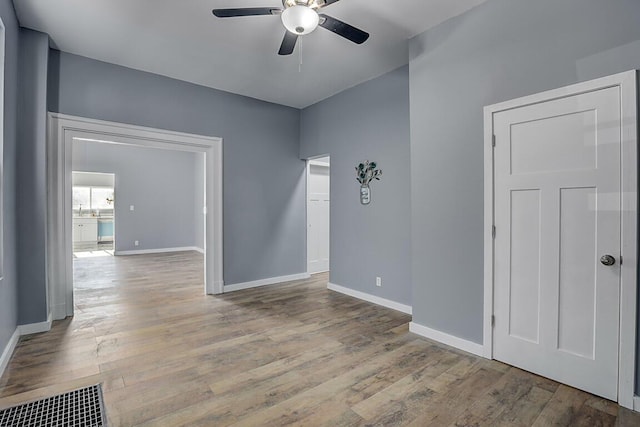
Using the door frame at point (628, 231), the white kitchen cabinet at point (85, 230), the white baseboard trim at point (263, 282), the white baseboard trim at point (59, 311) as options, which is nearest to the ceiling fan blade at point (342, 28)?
the door frame at point (628, 231)

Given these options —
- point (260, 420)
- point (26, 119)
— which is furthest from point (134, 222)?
point (260, 420)

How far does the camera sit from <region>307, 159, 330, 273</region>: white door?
563 cm

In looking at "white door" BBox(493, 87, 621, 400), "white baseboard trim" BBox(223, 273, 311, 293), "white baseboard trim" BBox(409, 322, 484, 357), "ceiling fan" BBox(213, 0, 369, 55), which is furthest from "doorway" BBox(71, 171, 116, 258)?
"white door" BBox(493, 87, 621, 400)

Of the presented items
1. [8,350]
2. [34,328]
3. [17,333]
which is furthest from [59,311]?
[8,350]

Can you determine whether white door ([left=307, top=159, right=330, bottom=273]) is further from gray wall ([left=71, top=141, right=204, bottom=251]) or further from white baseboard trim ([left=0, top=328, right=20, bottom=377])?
gray wall ([left=71, top=141, right=204, bottom=251])

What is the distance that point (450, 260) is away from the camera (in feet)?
9.14

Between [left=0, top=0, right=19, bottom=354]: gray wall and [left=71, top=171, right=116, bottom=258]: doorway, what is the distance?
589cm

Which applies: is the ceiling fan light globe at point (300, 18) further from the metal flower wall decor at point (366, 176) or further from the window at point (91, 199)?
the window at point (91, 199)

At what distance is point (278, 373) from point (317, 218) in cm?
361

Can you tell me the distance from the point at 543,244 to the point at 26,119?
465 centimetres

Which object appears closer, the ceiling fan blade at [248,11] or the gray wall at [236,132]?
the ceiling fan blade at [248,11]

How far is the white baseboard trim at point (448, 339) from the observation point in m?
2.62

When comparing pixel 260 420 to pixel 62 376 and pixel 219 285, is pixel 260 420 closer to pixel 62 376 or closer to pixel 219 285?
pixel 62 376

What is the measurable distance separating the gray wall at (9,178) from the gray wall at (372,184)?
3.43m
